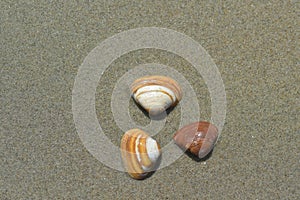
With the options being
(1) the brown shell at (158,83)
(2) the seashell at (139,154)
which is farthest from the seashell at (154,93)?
(2) the seashell at (139,154)

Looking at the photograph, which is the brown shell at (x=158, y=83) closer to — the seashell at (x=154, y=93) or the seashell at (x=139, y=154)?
the seashell at (x=154, y=93)

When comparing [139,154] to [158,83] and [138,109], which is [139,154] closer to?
[138,109]

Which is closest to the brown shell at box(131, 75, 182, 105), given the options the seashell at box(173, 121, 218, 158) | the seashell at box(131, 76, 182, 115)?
the seashell at box(131, 76, 182, 115)

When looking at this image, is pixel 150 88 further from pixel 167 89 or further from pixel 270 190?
pixel 270 190

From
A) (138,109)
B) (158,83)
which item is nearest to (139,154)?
(138,109)

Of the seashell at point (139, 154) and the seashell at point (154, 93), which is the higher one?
the seashell at point (154, 93)

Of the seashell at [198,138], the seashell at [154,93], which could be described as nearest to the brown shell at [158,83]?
the seashell at [154,93]

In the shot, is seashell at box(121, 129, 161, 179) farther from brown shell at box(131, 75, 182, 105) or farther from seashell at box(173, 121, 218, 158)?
brown shell at box(131, 75, 182, 105)
